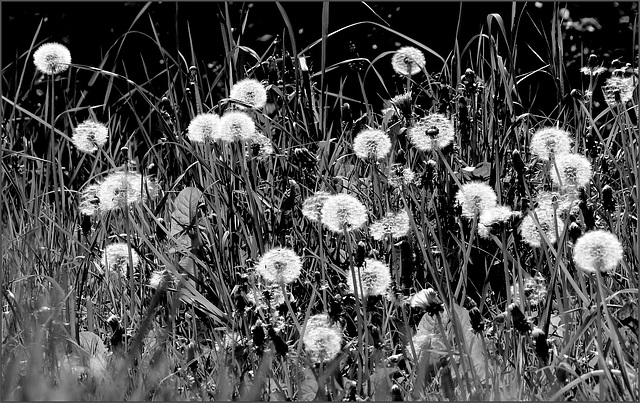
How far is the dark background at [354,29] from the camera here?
4949 millimetres

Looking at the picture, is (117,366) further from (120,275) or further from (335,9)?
(335,9)

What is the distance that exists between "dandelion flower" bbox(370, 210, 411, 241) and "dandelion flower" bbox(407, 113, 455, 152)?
0.23 meters

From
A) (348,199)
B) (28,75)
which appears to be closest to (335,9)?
(28,75)

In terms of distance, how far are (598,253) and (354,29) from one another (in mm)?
3953

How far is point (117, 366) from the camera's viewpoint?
5.06 ft

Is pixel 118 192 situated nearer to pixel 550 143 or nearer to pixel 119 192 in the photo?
pixel 119 192

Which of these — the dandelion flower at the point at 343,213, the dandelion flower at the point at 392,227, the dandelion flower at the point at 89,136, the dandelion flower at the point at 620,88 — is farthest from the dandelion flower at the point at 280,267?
the dandelion flower at the point at 620,88

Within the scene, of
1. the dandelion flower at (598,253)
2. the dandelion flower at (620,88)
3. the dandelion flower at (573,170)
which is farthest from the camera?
the dandelion flower at (620,88)

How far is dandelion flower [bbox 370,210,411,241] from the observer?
1841 millimetres

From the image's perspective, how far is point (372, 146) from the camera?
2.00 metres

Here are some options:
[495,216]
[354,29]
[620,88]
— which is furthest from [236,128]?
[354,29]

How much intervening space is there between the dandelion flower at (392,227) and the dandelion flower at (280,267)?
265 millimetres

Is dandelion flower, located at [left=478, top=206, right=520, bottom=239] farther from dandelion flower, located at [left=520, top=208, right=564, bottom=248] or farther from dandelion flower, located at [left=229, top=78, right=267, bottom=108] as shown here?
dandelion flower, located at [left=229, top=78, right=267, bottom=108]

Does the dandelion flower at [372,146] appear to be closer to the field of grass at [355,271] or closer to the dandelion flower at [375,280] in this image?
the field of grass at [355,271]
